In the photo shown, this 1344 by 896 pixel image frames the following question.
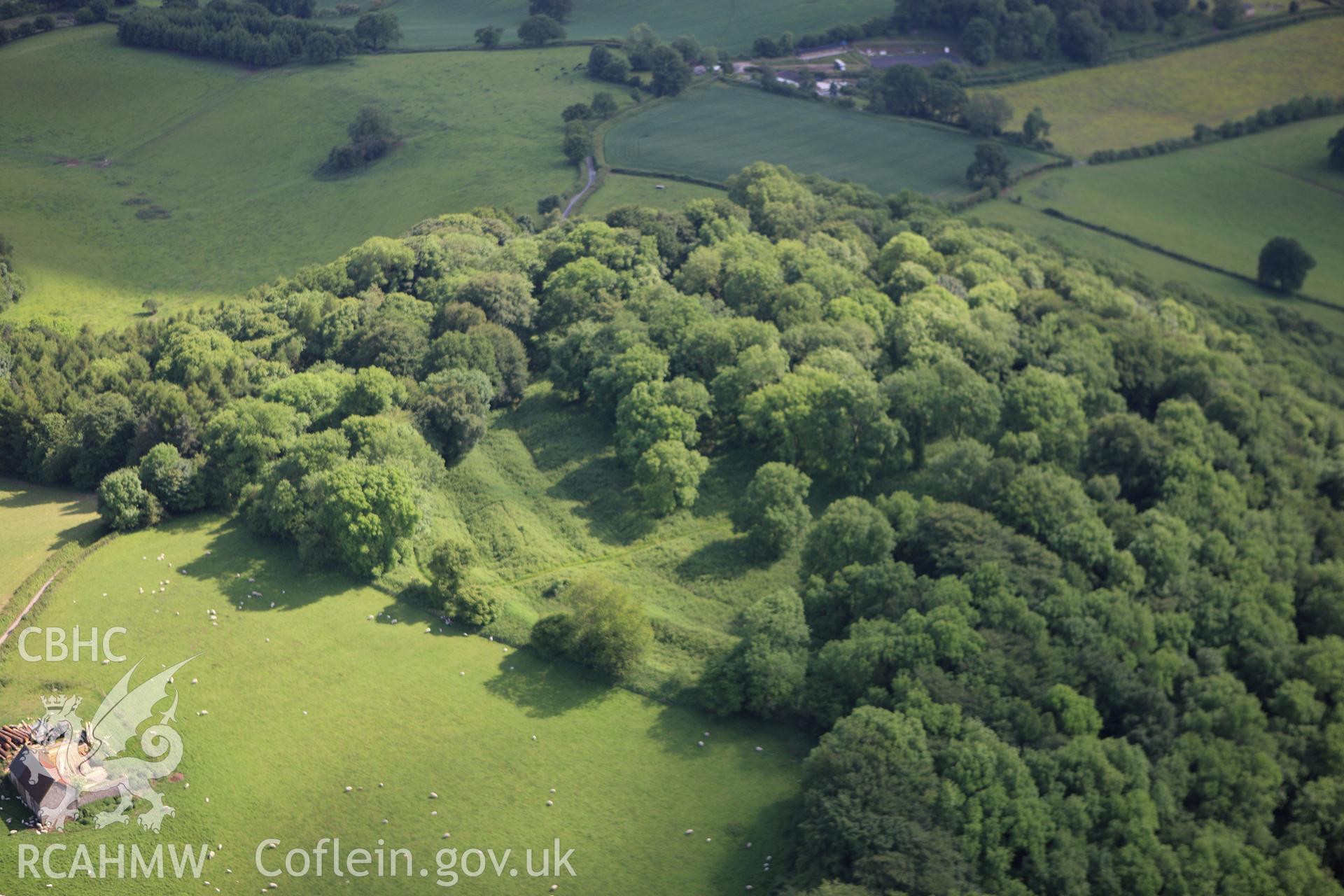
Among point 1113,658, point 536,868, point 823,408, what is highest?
point 823,408

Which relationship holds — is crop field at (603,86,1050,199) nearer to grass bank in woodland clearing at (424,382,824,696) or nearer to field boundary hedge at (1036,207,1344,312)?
field boundary hedge at (1036,207,1344,312)

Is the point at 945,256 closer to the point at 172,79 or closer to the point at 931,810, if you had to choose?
the point at 931,810

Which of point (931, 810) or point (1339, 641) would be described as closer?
point (931, 810)

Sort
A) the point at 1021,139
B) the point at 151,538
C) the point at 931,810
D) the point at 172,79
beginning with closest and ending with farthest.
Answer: the point at 931,810, the point at 151,538, the point at 1021,139, the point at 172,79

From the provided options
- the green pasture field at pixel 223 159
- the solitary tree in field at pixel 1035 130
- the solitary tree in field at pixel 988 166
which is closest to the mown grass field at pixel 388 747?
the green pasture field at pixel 223 159

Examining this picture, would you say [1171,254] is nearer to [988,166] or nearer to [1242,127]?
[988,166]

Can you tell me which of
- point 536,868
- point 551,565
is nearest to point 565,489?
point 551,565

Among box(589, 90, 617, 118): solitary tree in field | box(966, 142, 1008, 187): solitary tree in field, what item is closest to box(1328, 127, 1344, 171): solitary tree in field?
box(966, 142, 1008, 187): solitary tree in field

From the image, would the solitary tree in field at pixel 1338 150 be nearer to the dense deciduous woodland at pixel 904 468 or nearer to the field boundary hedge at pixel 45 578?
the dense deciduous woodland at pixel 904 468
